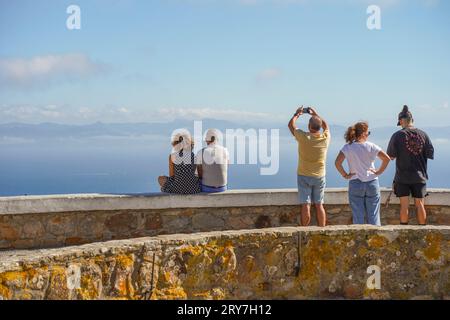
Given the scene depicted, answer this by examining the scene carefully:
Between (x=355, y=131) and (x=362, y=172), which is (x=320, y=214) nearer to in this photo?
(x=362, y=172)

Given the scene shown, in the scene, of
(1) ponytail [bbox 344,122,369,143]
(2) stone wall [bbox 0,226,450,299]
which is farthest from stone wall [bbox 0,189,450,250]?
(2) stone wall [bbox 0,226,450,299]

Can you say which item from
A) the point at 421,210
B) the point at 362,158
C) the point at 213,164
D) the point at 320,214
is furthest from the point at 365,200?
the point at 213,164

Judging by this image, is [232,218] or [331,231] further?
[232,218]

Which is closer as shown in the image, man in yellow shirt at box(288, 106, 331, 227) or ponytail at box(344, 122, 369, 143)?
ponytail at box(344, 122, 369, 143)

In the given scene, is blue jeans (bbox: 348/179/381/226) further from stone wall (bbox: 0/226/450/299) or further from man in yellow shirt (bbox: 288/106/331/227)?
stone wall (bbox: 0/226/450/299)

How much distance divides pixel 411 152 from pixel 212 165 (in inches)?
101

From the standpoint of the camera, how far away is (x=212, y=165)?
7.64 m

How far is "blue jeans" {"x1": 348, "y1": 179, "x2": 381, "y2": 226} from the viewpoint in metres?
6.98

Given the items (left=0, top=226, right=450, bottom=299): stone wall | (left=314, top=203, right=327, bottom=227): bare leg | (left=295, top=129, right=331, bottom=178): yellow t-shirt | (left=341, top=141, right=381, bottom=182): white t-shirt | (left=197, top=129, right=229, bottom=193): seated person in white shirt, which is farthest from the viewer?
(left=197, top=129, right=229, bottom=193): seated person in white shirt

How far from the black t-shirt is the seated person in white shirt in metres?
2.19

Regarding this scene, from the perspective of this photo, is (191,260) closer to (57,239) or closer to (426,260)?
(426,260)
